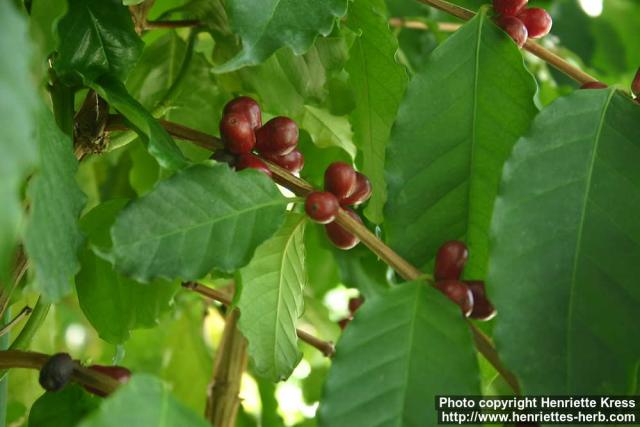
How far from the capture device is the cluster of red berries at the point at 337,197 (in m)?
Answer: 0.63

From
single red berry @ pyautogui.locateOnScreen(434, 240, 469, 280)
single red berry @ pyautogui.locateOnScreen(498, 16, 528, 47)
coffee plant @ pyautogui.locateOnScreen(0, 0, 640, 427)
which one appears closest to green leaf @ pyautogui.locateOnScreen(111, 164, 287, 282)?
coffee plant @ pyautogui.locateOnScreen(0, 0, 640, 427)

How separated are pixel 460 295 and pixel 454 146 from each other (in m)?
0.12

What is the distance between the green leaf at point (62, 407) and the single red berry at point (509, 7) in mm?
436

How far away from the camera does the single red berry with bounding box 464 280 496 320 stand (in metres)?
0.62

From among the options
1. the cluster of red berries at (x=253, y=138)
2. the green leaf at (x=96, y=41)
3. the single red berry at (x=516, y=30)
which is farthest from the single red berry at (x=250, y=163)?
the single red berry at (x=516, y=30)

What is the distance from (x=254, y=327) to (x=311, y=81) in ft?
0.78

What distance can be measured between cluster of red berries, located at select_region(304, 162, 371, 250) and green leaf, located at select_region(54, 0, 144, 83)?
6.9 inches

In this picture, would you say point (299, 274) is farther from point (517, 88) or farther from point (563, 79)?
point (563, 79)

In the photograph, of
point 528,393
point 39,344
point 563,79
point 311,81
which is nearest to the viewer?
point 528,393

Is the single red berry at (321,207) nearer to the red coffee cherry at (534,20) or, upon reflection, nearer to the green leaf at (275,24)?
the green leaf at (275,24)

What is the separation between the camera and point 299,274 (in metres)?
0.74

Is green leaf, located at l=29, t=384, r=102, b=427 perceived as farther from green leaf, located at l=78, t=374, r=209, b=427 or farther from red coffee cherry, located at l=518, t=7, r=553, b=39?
red coffee cherry, located at l=518, t=7, r=553, b=39

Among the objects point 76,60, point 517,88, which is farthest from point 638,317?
point 76,60

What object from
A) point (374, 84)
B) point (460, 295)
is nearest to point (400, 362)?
point (460, 295)
